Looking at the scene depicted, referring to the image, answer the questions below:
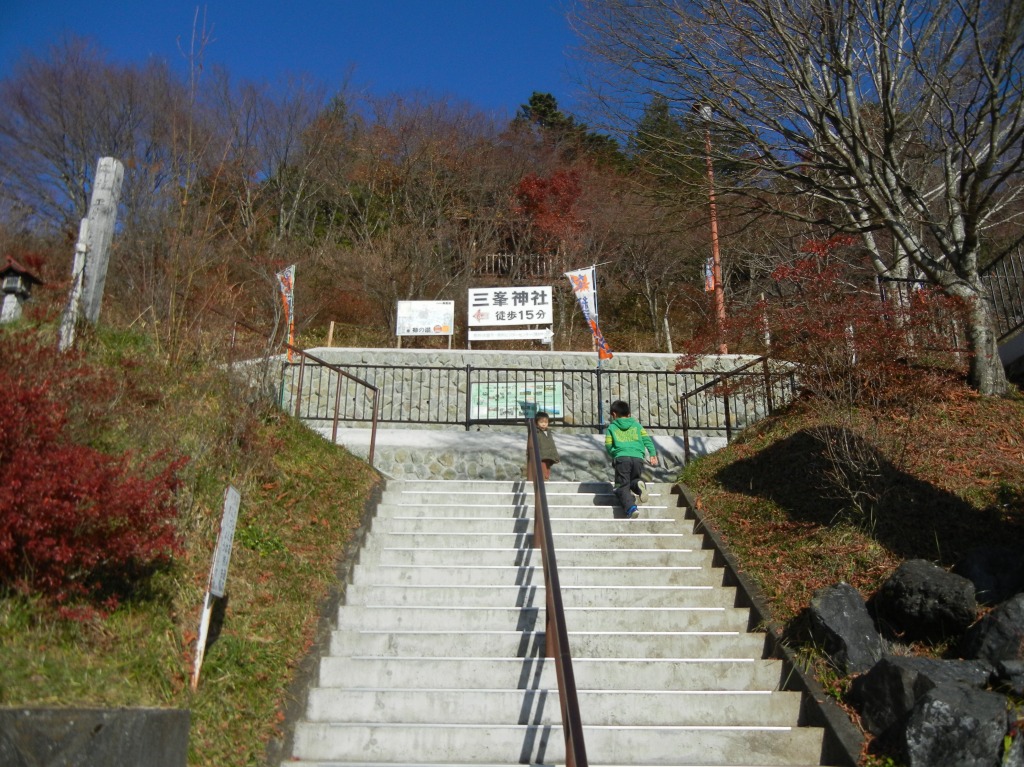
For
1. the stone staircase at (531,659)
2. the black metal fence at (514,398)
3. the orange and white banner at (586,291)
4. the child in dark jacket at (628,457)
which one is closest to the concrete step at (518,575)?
the stone staircase at (531,659)

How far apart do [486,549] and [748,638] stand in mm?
2554

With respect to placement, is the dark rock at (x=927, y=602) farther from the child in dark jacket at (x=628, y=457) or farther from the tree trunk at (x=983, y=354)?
the tree trunk at (x=983, y=354)

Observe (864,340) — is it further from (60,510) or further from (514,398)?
(60,510)

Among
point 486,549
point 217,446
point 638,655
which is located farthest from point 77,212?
point 638,655

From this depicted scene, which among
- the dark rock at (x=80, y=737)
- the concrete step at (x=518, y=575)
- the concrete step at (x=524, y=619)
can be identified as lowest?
the dark rock at (x=80, y=737)

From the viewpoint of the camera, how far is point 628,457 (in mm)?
8531

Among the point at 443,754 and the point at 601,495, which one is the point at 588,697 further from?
the point at 601,495

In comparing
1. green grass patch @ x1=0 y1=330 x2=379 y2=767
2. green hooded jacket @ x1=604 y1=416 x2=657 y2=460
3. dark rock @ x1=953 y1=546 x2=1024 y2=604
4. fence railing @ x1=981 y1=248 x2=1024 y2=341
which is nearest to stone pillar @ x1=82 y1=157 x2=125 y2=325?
green grass patch @ x1=0 y1=330 x2=379 y2=767

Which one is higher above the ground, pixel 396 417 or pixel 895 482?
pixel 396 417

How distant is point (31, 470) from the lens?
4359 millimetres

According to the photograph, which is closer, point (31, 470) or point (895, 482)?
point (31, 470)

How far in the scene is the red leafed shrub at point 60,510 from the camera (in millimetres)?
4301

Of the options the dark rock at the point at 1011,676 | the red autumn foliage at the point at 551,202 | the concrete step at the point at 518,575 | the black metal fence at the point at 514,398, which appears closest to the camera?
the dark rock at the point at 1011,676

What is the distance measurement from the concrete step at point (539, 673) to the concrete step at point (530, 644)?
29 centimetres
